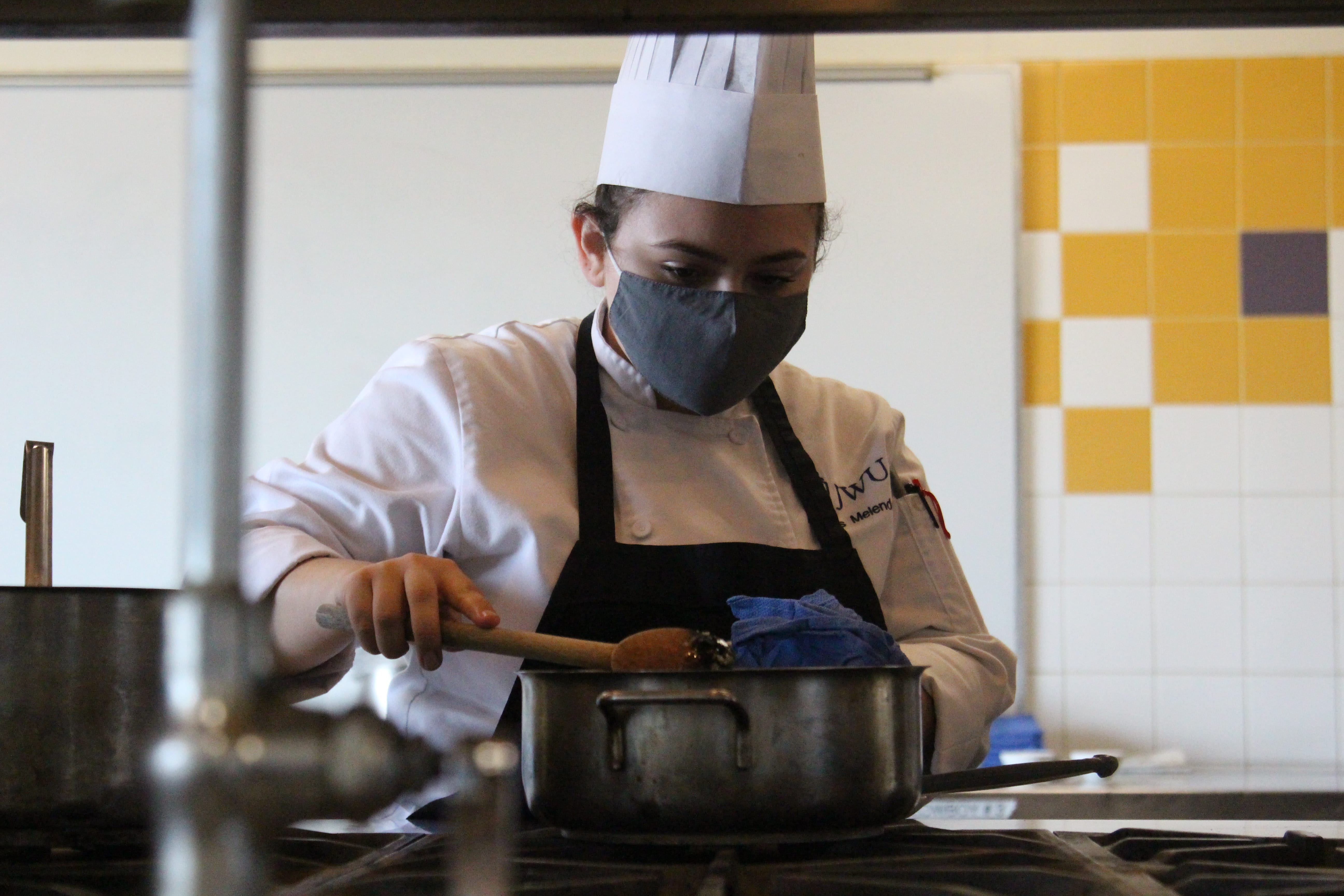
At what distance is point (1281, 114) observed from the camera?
263cm

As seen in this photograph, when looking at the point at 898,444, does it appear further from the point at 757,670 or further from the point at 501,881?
the point at 501,881

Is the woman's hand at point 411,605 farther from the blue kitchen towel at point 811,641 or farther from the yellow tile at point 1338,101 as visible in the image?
the yellow tile at point 1338,101

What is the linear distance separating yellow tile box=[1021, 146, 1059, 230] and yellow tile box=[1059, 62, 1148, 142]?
0.06 metres

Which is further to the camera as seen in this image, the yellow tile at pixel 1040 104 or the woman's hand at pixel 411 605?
the yellow tile at pixel 1040 104

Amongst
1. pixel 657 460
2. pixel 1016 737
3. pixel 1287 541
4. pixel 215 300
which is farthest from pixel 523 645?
pixel 1287 541

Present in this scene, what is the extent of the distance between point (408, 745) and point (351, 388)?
2.43 m

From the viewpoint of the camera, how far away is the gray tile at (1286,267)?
8.61ft

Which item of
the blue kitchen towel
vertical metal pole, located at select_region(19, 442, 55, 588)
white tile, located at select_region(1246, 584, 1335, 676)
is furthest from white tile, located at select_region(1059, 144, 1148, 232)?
vertical metal pole, located at select_region(19, 442, 55, 588)

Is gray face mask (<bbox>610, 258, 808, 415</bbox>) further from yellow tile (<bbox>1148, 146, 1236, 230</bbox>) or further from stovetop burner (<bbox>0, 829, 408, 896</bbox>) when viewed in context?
yellow tile (<bbox>1148, 146, 1236, 230</bbox>)

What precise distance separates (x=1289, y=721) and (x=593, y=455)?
75.0 inches

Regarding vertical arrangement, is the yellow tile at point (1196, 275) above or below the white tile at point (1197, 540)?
above

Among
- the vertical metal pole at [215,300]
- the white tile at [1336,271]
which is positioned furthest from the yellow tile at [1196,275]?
the vertical metal pole at [215,300]

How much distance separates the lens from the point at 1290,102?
2.63 metres

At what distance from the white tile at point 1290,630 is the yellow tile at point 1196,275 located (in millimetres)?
557
